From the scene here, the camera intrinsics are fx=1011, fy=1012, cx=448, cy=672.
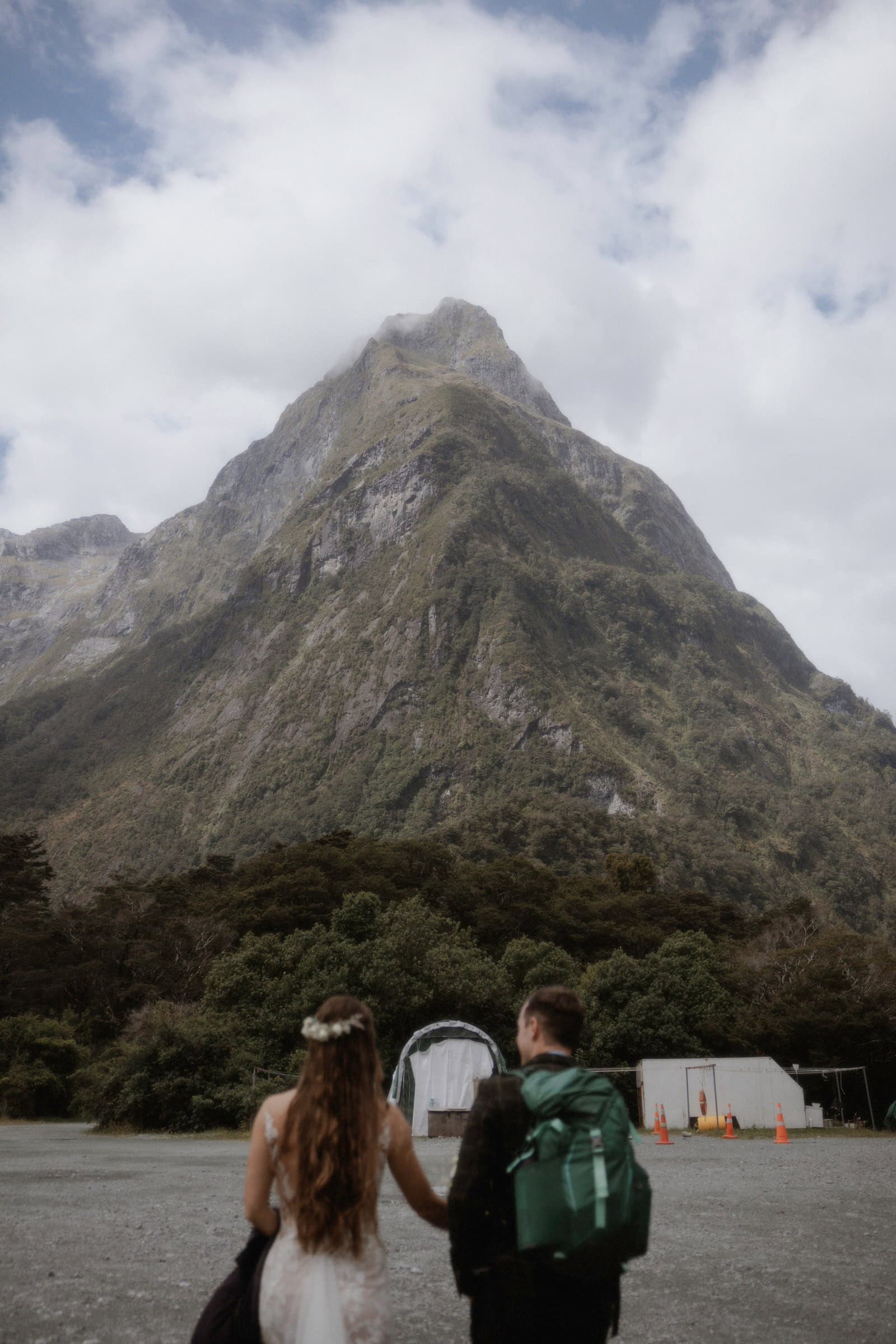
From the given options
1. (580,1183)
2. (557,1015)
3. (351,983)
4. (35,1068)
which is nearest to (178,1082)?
(351,983)

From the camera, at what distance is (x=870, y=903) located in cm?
11562

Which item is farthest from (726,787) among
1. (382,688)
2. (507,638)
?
(382,688)

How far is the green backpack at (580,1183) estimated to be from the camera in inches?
123

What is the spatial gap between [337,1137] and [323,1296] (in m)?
0.48

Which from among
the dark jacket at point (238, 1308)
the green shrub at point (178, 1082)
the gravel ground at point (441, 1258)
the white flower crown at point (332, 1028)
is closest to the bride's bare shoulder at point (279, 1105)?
the white flower crown at point (332, 1028)

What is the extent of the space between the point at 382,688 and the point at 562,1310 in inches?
5383

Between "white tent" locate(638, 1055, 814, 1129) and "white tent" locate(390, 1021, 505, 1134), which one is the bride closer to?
"white tent" locate(390, 1021, 505, 1134)

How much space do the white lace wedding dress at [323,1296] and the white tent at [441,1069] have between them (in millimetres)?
23459

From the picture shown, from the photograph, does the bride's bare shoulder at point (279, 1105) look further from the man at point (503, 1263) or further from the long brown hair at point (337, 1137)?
the man at point (503, 1263)

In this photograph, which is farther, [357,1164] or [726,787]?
[726,787]

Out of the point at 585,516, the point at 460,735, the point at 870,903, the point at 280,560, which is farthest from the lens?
the point at 585,516

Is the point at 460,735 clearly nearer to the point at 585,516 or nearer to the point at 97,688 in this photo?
the point at 585,516

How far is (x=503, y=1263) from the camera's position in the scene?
3.25 meters

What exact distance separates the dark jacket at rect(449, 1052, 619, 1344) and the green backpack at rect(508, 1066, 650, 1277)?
61mm
